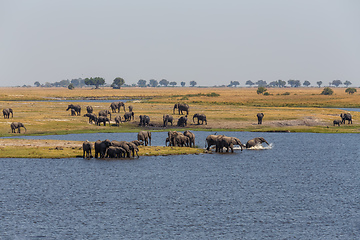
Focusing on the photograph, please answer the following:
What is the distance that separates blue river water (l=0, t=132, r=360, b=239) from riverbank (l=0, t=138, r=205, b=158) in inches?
47.7

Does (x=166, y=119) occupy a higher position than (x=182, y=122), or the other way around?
(x=166, y=119)

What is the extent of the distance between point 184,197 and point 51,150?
20534mm

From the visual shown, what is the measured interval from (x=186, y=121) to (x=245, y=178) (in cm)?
3636

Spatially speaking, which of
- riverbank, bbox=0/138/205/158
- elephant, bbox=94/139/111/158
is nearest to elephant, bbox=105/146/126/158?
elephant, bbox=94/139/111/158

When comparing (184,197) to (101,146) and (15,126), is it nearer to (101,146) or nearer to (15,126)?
(101,146)

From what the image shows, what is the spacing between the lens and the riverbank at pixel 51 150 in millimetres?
47531

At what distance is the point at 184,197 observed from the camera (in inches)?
1346

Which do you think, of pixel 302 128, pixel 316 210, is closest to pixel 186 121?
pixel 302 128

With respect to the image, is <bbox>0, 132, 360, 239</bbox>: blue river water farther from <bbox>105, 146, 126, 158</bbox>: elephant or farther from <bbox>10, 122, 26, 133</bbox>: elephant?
<bbox>10, 122, 26, 133</bbox>: elephant

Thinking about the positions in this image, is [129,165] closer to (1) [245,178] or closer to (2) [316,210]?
(1) [245,178]

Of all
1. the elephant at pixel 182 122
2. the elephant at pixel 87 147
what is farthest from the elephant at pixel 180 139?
the elephant at pixel 182 122

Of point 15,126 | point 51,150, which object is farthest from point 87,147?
point 15,126

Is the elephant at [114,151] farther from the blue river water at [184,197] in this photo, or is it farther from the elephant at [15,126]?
the elephant at [15,126]

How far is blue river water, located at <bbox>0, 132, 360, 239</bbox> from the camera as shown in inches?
1062
